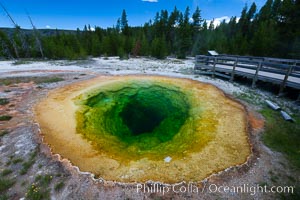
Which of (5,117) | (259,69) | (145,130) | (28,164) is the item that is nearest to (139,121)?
(145,130)

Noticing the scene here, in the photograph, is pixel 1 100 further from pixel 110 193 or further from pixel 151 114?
pixel 110 193

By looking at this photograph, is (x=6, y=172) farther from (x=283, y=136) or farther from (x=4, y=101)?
(x=283, y=136)

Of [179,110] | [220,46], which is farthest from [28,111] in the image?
[220,46]

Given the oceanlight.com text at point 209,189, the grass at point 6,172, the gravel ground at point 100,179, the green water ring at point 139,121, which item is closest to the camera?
the gravel ground at point 100,179

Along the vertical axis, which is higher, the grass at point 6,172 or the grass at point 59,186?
the grass at point 6,172

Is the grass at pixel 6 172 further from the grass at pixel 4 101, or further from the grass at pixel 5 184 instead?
the grass at pixel 4 101

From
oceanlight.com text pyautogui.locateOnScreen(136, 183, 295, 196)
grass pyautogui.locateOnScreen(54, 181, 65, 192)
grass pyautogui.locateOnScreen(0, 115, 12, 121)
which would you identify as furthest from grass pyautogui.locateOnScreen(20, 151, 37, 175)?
grass pyautogui.locateOnScreen(0, 115, 12, 121)

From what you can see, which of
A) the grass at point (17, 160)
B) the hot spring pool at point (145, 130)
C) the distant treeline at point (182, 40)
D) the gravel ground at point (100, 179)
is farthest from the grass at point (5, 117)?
the distant treeline at point (182, 40)
